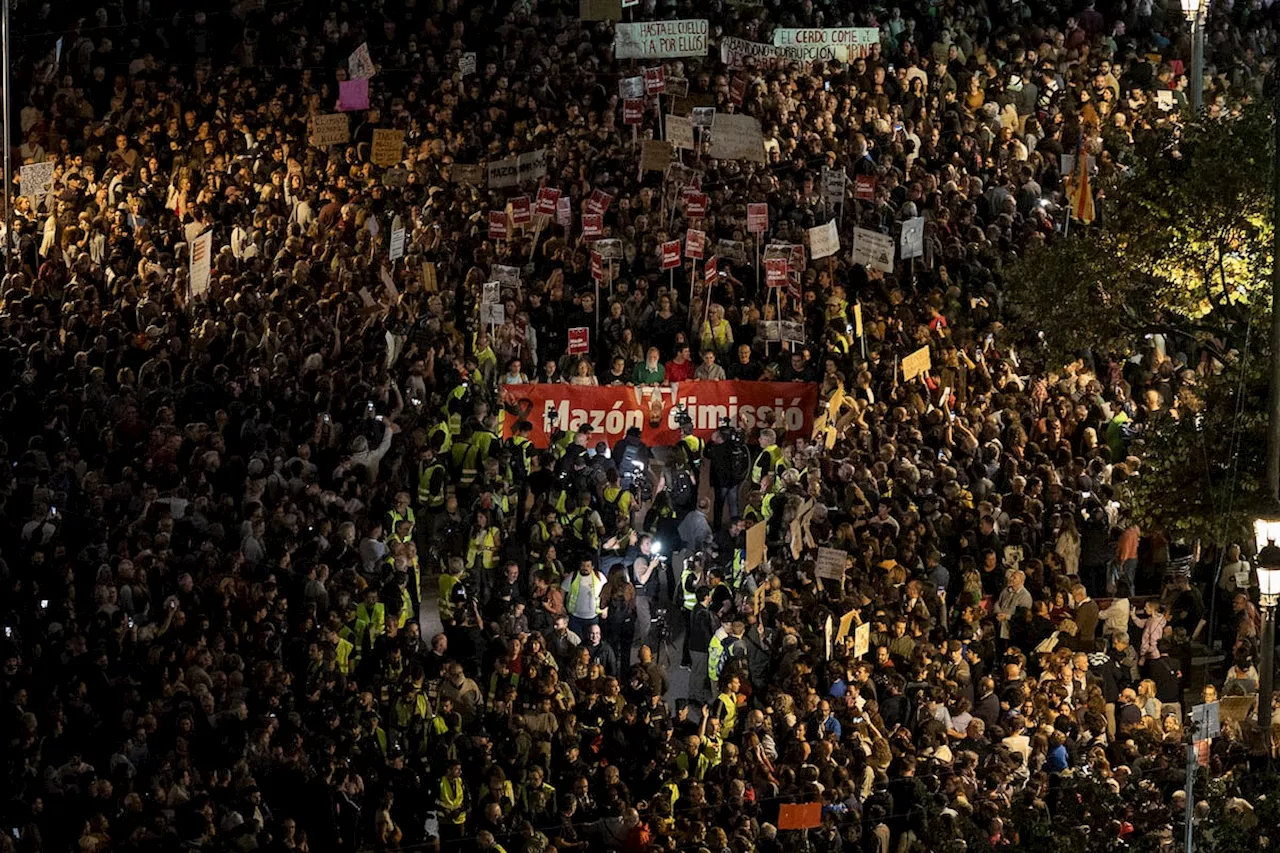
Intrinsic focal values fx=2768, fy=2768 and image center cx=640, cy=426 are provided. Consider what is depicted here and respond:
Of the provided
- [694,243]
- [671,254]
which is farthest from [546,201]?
[694,243]

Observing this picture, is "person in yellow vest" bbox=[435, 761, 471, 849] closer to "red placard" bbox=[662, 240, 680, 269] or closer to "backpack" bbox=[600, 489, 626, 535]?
"backpack" bbox=[600, 489, 626, 535]

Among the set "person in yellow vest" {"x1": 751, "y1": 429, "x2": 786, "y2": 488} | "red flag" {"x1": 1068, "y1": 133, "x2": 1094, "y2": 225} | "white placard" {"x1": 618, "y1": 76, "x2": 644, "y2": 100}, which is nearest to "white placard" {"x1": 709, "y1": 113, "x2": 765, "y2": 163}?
"white placard" {"x1": 618, "y1": 76, "x2": 644, "y2": 100}

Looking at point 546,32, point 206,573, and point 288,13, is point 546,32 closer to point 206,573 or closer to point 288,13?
point 288,13

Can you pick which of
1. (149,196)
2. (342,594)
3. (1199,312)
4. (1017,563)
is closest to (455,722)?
(342,594)

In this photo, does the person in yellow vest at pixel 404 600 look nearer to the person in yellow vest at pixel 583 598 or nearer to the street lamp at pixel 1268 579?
the person in yellow vest at pixel 583 598

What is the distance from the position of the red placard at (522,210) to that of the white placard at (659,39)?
370 centimetres

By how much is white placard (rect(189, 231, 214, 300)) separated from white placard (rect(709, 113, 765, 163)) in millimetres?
5948

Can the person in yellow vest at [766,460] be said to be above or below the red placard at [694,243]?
below

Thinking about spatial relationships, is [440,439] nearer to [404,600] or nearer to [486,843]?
[404,600]

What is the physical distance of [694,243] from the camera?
30.4 meters

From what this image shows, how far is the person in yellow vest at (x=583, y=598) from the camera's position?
25688mm

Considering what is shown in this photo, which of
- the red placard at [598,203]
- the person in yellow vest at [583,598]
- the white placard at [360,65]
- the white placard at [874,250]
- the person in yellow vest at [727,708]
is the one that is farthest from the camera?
the white placard at [360,65]

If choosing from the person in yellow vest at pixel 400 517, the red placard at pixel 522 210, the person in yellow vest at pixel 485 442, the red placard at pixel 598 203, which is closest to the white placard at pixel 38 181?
the red placard at pixel 522 210

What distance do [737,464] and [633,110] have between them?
696 cm
